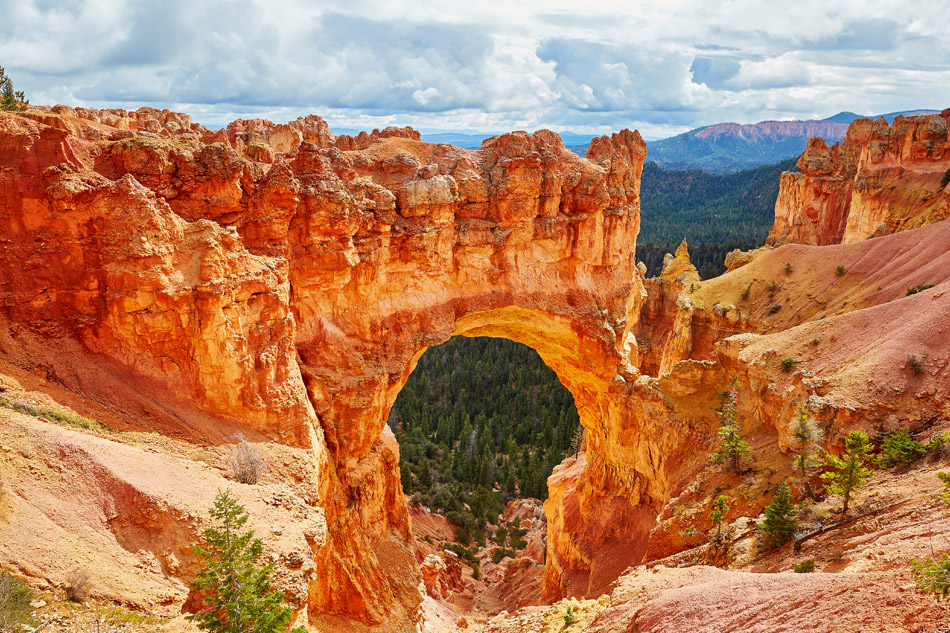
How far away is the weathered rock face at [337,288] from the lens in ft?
56.6

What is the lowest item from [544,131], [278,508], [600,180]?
[278,508]

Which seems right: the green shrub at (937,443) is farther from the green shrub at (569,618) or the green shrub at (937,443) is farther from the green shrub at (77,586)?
the green shrub at (77,586)

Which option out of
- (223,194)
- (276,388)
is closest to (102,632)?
(276,388)

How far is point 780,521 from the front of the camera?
15234 millimetres

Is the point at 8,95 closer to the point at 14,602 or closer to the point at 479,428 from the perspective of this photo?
the point at 14,602

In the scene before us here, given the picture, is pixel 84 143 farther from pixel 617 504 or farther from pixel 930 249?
pixel 930 249

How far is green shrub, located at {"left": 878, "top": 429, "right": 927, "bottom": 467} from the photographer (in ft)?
53.0

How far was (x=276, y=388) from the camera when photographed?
64.8ft

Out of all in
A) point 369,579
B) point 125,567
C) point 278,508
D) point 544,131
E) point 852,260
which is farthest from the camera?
point 852,260

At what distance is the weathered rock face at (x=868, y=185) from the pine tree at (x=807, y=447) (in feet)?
99.9

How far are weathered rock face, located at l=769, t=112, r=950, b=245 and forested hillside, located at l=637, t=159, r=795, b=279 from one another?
81.6 feet

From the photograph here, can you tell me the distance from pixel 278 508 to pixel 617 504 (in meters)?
20.3

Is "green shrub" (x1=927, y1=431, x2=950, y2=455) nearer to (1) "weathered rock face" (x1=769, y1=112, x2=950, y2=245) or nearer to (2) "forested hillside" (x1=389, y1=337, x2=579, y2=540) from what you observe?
(1) "weathered rock face" (x1=769, y1=112, x2=950, y2=245)

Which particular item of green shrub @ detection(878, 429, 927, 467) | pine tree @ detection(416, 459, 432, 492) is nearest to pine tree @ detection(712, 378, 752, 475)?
green shrub @ detection(878, 429, 927, 467)
